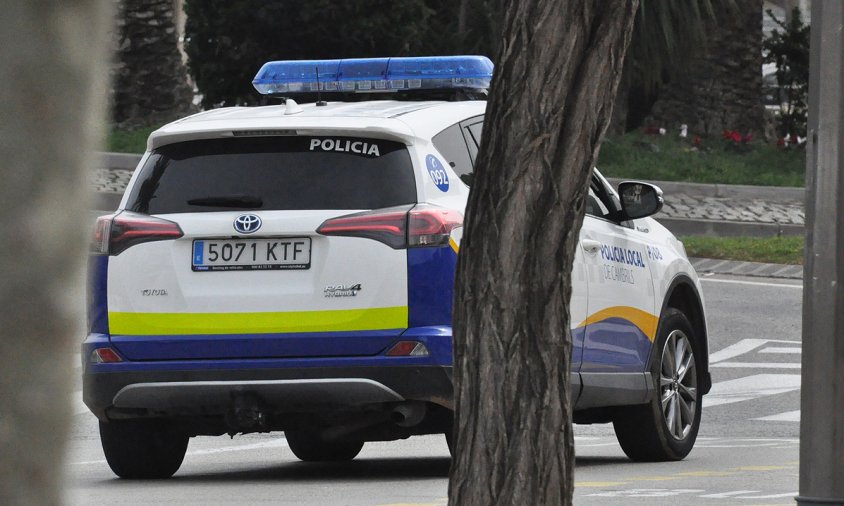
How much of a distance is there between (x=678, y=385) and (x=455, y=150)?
1.90m

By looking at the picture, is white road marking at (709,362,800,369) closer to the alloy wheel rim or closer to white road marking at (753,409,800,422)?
white road marking at (753,409,800,422)

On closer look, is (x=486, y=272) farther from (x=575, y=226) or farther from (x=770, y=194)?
(x=770, y=194)

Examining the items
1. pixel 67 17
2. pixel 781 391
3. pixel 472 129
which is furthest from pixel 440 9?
pixel 67 17

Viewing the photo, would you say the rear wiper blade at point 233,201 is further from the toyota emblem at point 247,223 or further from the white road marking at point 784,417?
the white road marking at point 784,417

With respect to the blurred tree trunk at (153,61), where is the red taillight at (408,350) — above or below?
below

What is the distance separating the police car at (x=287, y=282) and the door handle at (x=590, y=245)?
0.01 m

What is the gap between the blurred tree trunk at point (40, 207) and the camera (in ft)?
2.59

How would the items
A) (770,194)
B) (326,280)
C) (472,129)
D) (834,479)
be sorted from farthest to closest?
(770,194), (472,129), (326,280), (834,479)

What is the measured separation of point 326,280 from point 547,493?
9.39ft

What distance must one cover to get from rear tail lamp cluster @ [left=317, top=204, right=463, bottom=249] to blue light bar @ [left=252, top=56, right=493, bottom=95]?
1376mm

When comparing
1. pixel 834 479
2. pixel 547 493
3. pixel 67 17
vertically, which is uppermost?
pixel 67 17

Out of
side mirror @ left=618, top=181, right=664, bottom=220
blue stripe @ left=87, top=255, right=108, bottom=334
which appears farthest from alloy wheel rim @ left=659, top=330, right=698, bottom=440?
blue stripe @ left=87, top=255, right=108, bottom=334

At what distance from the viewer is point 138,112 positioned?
25.6 meters

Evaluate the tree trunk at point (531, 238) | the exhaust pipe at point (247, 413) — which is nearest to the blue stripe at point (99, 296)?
the exhaust pipe at point (247, 413)
